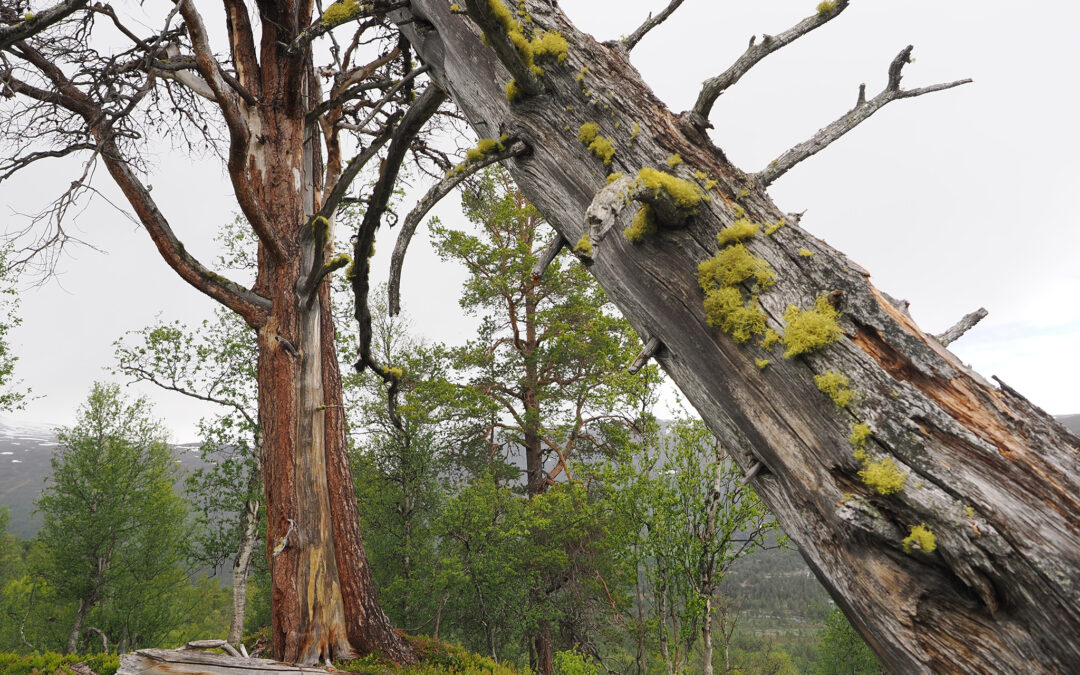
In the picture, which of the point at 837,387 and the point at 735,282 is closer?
the point at 837,387

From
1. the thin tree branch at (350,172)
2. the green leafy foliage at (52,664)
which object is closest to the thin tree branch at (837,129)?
the thin tree branch at (350,172)

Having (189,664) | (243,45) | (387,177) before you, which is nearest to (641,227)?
(387,177)

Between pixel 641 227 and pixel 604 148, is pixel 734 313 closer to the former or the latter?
pixel 641 227

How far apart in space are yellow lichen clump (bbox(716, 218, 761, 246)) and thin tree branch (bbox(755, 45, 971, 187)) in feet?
0.99

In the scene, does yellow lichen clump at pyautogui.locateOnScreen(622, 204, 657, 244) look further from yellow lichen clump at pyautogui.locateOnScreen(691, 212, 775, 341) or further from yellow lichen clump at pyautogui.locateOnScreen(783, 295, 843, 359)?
yellow lichen clump at pyautogui.locateOnScreen(783, 295, 843, 359)

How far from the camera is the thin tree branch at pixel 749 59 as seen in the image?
70.8 inches

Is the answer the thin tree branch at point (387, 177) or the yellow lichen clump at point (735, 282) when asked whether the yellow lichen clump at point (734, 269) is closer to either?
the yellow lichen clump at point (735, 282)

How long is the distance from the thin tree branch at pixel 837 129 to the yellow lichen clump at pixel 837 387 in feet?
2.53

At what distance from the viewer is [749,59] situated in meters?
1.82

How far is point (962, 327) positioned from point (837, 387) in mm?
718

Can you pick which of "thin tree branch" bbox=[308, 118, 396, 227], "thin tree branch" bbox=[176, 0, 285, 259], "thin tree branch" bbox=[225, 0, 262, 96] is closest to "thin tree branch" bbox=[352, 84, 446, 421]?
"thin tree branch" bbox=[308, 118, 396, 227]

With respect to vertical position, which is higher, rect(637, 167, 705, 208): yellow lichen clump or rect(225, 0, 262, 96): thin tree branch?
rect(225, 0, 262, 96): thin tree branch

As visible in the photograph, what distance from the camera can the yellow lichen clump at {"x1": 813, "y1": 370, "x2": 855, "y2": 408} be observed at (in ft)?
4.68

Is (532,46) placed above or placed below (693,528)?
above
